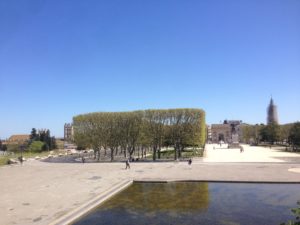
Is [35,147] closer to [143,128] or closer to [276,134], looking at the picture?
[143,128]

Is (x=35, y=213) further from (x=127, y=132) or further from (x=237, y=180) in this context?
(x=127, y=132)

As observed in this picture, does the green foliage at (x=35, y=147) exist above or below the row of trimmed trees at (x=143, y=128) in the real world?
below

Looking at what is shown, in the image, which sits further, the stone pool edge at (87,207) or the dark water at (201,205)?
the dark water at (201,205)

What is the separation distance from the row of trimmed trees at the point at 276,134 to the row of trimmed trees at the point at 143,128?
3186 centimetres

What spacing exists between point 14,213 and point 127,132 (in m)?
36.4

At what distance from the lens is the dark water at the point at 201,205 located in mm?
16297

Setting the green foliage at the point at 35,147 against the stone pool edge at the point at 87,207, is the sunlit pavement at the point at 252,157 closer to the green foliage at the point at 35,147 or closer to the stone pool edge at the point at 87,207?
the stone pool edge at the point at 87,207

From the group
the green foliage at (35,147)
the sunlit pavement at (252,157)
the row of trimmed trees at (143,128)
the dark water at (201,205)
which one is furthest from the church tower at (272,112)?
the dark water at (201,205)

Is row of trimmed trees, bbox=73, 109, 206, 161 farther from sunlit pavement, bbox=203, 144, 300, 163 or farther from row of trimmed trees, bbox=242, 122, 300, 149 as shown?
row of trimmed trees, bbox=242, 122, 300, 149

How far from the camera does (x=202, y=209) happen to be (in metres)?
18.4

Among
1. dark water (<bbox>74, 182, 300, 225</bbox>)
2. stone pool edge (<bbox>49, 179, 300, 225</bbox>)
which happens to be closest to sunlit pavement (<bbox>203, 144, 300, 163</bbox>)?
stone pool edge (<bbox>49, 179, 300, 225</bbox>)

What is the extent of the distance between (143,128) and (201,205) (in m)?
33.7

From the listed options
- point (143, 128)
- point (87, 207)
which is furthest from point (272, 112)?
point (87, 207)

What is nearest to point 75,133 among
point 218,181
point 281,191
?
point 218,181
